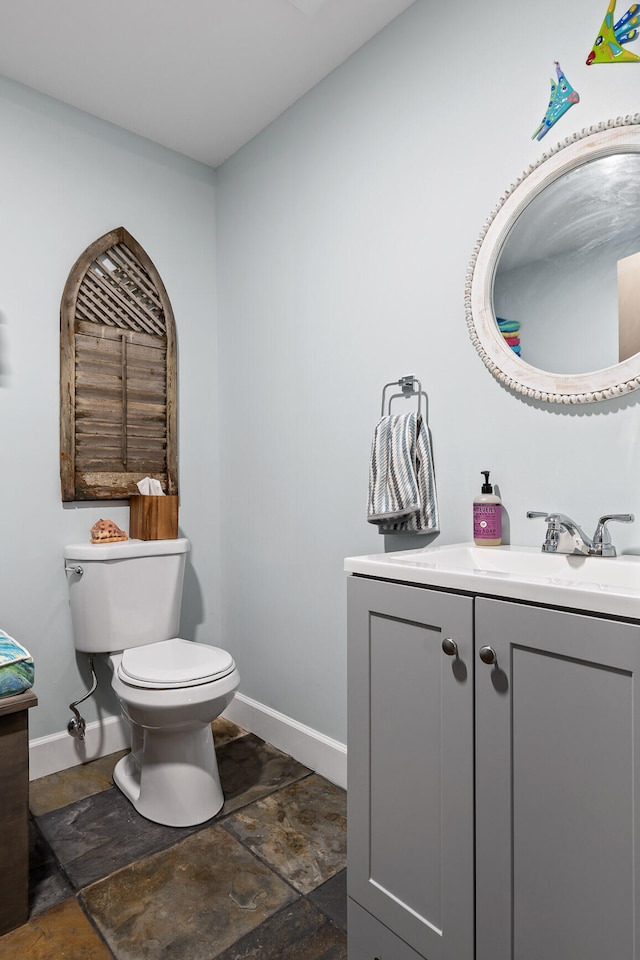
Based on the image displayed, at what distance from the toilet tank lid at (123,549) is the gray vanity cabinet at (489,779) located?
1.13m

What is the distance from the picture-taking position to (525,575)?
1.19 meters

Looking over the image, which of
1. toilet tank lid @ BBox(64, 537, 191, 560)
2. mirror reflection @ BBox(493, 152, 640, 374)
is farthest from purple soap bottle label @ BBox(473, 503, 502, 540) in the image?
toilet tank lid @ BBox(64, 537, 191, 560)

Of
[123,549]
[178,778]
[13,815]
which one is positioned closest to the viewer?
[13,815]

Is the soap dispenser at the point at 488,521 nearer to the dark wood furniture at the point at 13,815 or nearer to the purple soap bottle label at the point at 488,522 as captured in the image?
the purple soap bottle label at the point at 488,522

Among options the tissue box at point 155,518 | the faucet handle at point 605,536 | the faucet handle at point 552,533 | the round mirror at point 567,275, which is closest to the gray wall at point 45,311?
the tissue box at point 155,518

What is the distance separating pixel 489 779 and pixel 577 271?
3.80 feet

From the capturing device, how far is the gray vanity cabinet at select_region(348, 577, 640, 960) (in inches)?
33.9

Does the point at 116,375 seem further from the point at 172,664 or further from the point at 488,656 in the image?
the point at 488,656

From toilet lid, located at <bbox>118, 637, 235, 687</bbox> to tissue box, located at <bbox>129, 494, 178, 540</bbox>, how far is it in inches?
16.5

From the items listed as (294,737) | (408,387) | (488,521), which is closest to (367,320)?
(408,387)

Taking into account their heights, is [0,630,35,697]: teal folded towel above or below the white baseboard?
above

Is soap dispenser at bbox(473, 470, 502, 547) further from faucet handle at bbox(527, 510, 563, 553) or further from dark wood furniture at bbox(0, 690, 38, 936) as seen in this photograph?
dark wood furniture at bbox(0, 690, 38, 936)

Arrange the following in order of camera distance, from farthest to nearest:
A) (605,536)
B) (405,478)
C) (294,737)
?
(294,737)
(405,478)
(605,536)

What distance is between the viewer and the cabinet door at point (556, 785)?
846mm
